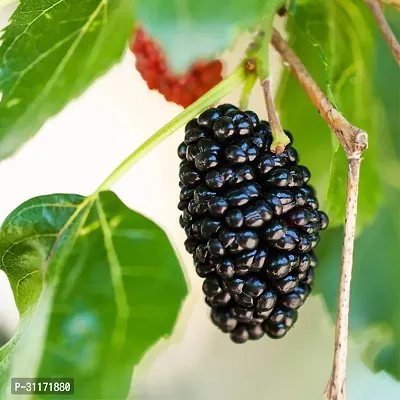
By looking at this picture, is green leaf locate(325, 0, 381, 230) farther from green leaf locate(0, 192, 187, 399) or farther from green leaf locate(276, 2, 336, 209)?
green leaf locate(0, 192, 187, 399)

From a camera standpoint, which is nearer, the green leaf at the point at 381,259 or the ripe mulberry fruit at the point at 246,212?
the ripe mulberry fruit at the point at 246,212

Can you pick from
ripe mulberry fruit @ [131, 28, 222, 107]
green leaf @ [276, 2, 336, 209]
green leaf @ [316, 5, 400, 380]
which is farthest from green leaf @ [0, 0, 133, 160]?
green leaf @ [316, 5, 400, 380]

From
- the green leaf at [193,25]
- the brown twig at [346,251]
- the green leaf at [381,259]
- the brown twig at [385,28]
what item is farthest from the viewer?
the green leaf at [381,259]

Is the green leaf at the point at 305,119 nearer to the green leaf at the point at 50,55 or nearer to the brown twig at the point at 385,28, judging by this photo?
the brown twig at the point at 385,28

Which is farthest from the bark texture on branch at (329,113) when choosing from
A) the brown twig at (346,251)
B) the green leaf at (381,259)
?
the green leaf at (381,259)

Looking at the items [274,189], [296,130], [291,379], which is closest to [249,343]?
[291,379]

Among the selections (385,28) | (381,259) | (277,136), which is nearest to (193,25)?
(277,136)

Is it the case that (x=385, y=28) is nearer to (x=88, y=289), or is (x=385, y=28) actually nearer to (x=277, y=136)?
(x=277, y=136)
